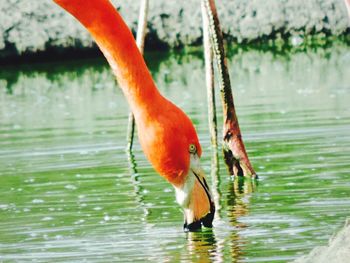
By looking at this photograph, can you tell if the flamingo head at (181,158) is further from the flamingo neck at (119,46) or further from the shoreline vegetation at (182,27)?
the shoreline vegetation at (182,27)

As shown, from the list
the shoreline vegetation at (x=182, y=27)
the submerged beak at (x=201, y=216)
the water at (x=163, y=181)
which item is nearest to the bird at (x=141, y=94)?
the submerged beak at (x=201, y=216)

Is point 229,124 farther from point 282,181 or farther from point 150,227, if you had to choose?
point 150,227

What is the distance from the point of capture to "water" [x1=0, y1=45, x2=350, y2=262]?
5285 mm

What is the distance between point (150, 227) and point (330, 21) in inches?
440

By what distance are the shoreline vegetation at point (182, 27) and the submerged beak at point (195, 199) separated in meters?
10.7

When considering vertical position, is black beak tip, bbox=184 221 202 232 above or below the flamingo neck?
below

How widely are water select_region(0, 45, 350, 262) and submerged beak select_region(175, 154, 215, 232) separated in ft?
0.20

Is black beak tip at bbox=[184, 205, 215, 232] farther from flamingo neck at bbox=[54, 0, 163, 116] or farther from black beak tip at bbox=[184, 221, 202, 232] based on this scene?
flamingo neck at bbox=[54, 0, 163, 116]

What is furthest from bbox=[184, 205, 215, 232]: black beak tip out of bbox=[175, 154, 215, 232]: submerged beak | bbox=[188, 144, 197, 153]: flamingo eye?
bbox=[188, 144, 197, 153]: flamingo eye

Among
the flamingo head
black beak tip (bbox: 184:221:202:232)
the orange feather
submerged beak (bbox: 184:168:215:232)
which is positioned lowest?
black beak tip (bbox: 184:221:202:232)

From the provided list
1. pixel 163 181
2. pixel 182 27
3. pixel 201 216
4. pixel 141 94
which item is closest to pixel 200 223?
pixel 201 216

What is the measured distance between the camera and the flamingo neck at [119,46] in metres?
5.34

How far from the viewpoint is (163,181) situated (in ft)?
23.3

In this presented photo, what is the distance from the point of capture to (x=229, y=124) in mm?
7082
